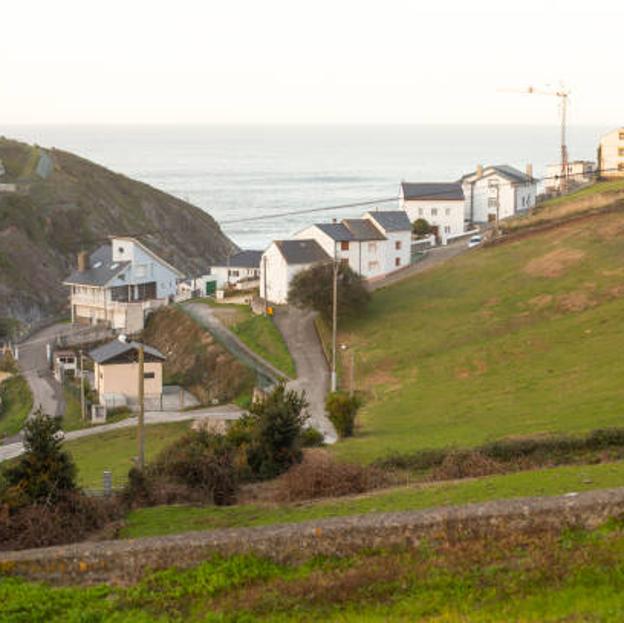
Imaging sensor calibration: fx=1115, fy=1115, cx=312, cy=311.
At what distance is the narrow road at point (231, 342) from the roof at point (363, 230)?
8.76 metres

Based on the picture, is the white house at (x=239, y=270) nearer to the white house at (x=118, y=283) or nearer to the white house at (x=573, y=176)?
the white house at (x=118, y=283)

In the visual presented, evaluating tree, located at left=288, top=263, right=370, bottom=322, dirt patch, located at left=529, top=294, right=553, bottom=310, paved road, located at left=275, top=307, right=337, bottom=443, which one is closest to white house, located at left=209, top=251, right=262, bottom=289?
paved road, located at left=275, top=307, right=337, bottom=443

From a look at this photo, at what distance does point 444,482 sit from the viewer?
62.8 ft

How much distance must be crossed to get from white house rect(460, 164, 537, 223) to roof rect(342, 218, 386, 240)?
16.9 metres

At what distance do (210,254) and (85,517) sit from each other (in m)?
91.4

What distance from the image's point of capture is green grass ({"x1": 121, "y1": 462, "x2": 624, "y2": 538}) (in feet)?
53.5

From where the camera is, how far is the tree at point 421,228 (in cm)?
7006

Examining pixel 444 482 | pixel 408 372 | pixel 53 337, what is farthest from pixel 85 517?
pixel 53 337

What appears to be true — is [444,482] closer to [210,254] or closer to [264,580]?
[264,580]

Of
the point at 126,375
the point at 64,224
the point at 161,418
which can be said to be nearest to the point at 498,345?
the point at 161,418

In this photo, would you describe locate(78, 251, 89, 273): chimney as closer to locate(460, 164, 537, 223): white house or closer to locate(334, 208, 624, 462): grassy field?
locate(334, 208, 624, 462): grassy field

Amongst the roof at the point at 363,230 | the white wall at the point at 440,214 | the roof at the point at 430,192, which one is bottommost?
the roof at the point at 363,230

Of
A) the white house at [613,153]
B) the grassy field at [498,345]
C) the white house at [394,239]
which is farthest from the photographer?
the white house at [613,153]

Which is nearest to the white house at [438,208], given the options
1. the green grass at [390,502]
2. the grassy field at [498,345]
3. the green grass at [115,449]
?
the grassy field at [498,345]
